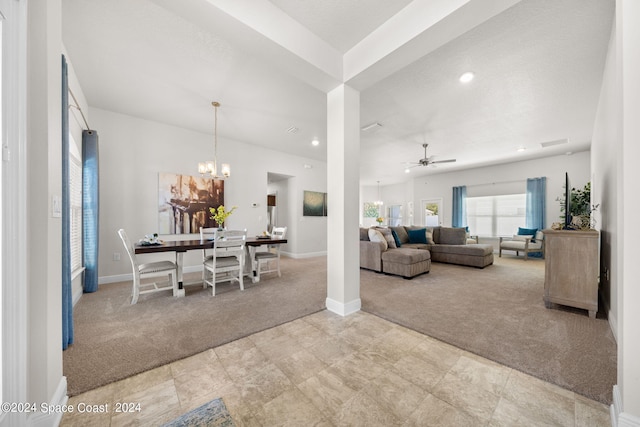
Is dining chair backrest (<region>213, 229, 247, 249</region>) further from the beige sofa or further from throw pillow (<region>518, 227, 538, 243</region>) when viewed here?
throw pillow (<region>518, 227, 538, 243</region>)

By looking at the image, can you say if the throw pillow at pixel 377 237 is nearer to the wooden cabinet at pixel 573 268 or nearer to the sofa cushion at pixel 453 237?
the wooden cabinet at pixel 573 268

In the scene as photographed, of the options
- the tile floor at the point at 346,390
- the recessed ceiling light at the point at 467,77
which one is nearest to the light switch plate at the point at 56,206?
the tile floor at the point at 346,390

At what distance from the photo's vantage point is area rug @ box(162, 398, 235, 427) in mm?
1209

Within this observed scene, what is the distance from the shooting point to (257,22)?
1861 mm

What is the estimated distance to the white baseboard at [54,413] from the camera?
110 cm

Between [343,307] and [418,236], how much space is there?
4.13 m

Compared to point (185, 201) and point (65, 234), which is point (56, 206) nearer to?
point (65, 234)

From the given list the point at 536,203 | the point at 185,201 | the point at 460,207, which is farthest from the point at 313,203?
the point at 536,203

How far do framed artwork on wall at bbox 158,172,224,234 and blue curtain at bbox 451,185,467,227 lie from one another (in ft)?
24.1

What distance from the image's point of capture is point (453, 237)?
595 cm

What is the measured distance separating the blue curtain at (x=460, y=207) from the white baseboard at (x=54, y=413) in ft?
29.4

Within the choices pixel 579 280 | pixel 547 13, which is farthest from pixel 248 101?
pixel 579 280

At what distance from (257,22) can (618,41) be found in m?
2.19

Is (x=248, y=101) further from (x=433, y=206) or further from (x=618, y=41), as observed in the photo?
(x=433, y=206)
